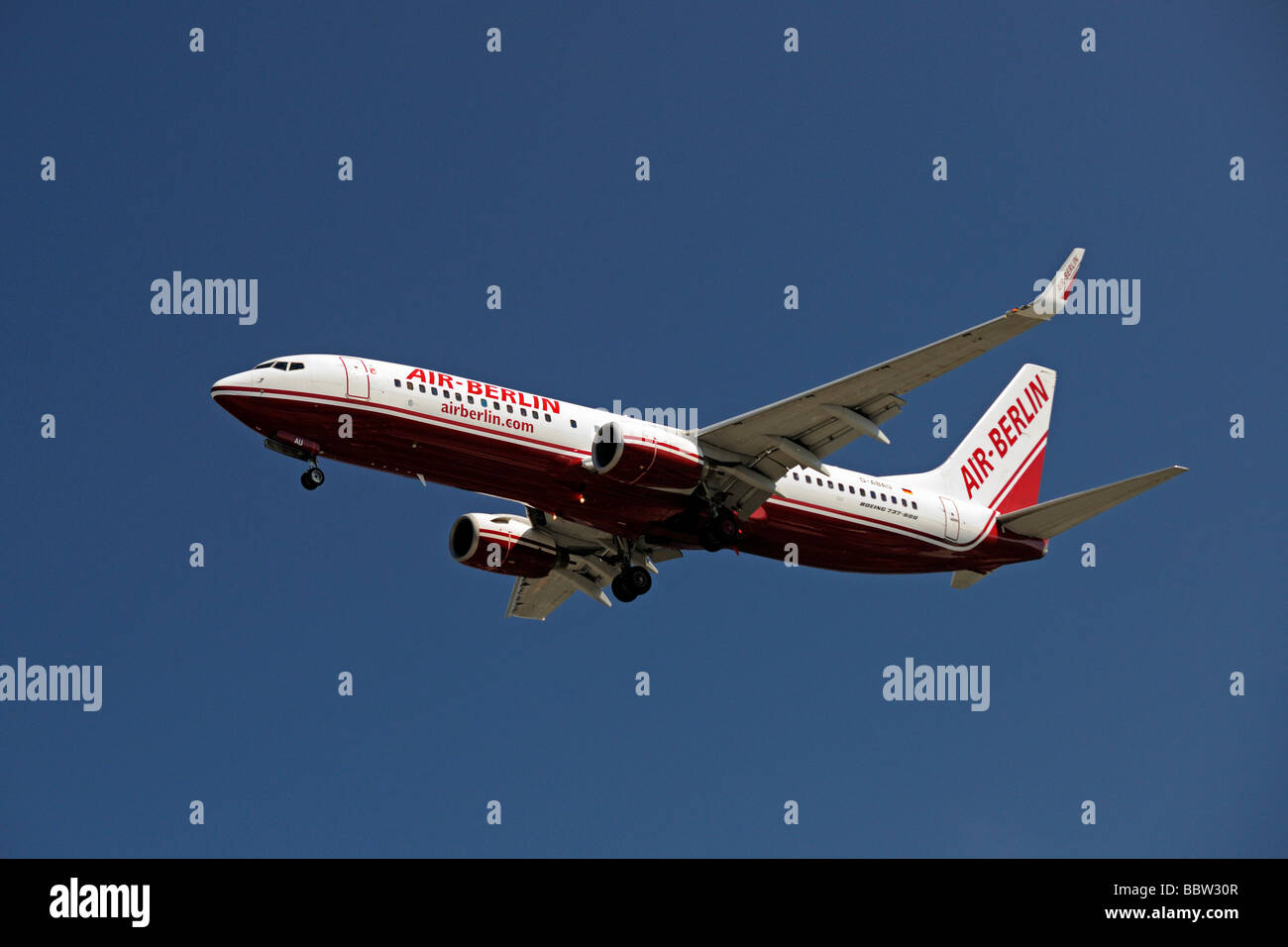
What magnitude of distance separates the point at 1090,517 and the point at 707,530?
1135cm

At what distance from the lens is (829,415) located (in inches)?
1483

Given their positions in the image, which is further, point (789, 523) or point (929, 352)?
point (789, 523)

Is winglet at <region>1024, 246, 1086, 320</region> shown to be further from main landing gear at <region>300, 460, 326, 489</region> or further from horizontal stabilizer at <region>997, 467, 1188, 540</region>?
main landing gear at <region>300, 460, 326, 489</region>

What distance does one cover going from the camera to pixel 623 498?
38.7 meters

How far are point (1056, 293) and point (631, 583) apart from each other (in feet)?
49.9

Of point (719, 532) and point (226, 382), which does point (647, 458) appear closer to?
point (719, 532)

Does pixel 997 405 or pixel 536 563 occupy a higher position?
pixel 997 405

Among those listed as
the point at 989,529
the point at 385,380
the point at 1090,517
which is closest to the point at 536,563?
the point at 385,380

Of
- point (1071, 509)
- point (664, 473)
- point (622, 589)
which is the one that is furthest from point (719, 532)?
point (1071, 509)

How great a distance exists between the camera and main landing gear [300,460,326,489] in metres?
35.2

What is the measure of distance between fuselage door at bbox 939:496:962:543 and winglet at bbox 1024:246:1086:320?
430 inches

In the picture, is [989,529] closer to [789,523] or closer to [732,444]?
[789,523]

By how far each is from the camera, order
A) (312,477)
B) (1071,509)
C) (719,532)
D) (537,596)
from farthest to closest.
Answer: (537,596) < (1071,509) < (719,532) < (312,477)

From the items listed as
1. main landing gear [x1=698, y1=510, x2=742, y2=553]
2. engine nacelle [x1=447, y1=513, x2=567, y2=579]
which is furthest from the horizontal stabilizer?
engine nacelle [x1=447, y1=513, x2=567, y2=579]
